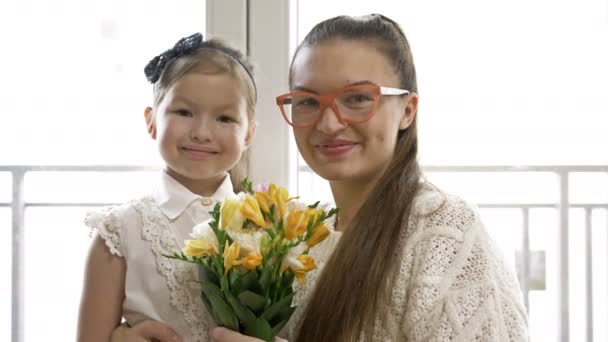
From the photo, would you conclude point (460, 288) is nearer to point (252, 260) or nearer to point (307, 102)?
point (252, 260)

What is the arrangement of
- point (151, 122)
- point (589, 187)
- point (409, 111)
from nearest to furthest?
1. point (409, 111)
2. point (151, 122)
3. point (589, 187)

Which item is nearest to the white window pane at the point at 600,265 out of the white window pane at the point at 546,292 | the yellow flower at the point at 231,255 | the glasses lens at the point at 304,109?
the white window pane at the point at 546,292

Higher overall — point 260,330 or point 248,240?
point 248,240

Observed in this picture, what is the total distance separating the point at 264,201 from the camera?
1.31 meters

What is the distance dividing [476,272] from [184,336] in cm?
72

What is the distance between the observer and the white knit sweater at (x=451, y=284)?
1.31 metres

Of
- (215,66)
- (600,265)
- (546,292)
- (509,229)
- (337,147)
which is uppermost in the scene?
(215,66)

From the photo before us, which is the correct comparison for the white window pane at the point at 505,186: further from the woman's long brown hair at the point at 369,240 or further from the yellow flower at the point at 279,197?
the yellow flower at the point at 279,197

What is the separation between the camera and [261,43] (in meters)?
1.97

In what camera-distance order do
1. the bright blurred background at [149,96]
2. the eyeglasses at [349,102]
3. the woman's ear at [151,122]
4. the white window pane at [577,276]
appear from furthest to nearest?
1. the white window pane at [577,276]
2. the bright blurred background at [149,96]
3. the woman's ear at [151,122]
4. the eyeglasses at [349,102]

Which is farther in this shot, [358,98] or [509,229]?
[509,229]

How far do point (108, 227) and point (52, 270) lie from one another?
25.9 inches

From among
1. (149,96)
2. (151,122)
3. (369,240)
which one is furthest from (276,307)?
(149,96)

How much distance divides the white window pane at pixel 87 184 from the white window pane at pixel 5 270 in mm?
101
